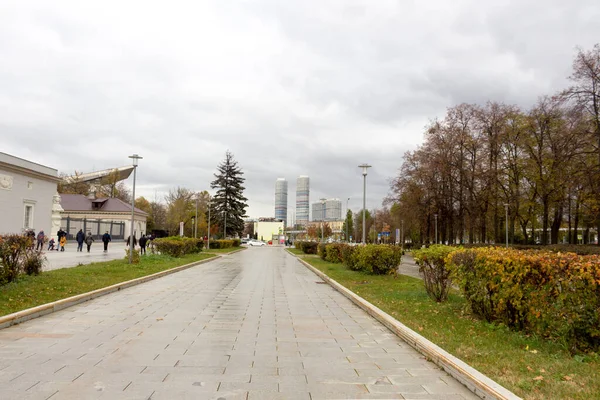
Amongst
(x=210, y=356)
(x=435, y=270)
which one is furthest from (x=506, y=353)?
(x=435, y=270)

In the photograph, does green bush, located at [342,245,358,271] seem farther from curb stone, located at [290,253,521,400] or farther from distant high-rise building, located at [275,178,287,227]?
distant high-rise building, located at [275,178,287,227]

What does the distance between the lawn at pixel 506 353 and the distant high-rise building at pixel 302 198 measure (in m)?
146

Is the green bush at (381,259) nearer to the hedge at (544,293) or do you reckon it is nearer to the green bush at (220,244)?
the hedge at (544,293)

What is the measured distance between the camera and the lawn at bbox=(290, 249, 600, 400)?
4602 mm

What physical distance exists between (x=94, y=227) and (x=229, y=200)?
62.5 feet

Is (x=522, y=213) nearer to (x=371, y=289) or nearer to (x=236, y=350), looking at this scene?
(x=371, y=289)

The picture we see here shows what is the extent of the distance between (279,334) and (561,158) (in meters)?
29.8

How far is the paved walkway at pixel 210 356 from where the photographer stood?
4.70 m

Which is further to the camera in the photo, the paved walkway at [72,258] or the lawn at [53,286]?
the paved walkway at [72,258]

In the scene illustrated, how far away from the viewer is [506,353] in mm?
6000

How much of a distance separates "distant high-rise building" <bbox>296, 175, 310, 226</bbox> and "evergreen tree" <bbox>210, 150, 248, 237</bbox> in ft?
287

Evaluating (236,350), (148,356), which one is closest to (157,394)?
(148,356)

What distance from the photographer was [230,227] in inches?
2630

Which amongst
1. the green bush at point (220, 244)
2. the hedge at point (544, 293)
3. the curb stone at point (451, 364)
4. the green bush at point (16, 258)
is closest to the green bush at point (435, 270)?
the hedge at point (544, 293)
